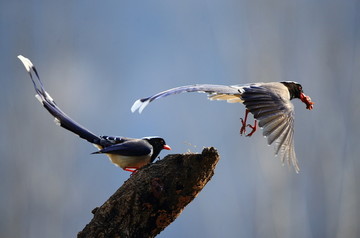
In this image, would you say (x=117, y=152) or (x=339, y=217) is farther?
(x=339, y=217)

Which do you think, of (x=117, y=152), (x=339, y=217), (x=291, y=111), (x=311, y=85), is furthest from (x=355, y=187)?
(x=117, y=152)

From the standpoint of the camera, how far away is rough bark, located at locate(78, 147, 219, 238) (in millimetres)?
1550

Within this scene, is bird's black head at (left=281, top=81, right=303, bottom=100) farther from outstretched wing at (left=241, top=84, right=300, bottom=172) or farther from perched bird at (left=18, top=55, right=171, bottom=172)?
perched bird at (left=18, top=55, right=171, bottom=172)

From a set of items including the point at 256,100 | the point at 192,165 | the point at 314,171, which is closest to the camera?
the point at 192,165

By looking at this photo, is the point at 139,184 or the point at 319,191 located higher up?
the point at 319,191

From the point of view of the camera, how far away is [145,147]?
1.98m

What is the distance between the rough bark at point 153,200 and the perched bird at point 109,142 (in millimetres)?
325

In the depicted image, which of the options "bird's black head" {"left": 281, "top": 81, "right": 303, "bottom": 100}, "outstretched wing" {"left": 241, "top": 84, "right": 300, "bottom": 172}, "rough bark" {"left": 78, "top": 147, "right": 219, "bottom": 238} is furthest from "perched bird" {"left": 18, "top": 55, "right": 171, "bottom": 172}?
"bird's black head" {"left": 281, "top": 81, "right": 303, "bottom": 100}

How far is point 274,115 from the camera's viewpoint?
175 centimetres

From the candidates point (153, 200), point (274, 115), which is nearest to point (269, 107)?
point (274, 115)

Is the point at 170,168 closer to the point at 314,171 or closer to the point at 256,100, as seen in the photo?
the point at 256,100

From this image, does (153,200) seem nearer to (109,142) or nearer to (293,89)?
(109,142)

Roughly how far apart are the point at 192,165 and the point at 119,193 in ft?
0.88

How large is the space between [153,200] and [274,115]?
1.79 feet
